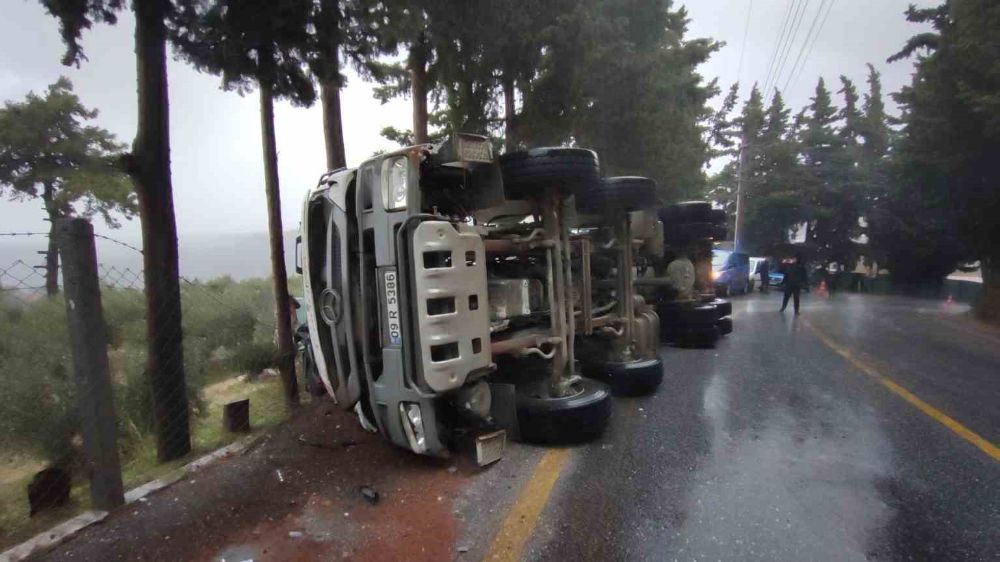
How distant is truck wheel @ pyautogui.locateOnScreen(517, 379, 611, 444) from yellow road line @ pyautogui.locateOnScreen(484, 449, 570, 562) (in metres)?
0.14

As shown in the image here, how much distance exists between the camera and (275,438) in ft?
14.3

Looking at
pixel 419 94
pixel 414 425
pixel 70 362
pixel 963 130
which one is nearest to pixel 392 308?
pixel 414 425

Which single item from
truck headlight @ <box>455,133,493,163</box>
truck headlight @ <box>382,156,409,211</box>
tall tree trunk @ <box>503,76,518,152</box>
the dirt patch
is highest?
tall tree trunk @ <box>503,76,518,152</box>

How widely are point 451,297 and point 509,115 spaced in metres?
7.64

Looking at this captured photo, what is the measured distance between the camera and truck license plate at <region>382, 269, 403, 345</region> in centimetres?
327

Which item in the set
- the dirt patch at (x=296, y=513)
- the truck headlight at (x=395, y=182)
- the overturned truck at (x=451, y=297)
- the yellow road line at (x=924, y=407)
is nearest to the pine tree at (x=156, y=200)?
the dirt patch at (x=296, y=513)

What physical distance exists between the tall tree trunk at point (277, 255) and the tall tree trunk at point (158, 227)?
4.01 feet

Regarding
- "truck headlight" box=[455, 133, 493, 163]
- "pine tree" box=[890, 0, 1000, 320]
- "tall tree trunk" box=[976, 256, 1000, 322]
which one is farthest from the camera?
"tall tree trunk" box=[976, 256, 1000, 322]

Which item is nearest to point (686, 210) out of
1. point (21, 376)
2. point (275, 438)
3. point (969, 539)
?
point (969, 539)

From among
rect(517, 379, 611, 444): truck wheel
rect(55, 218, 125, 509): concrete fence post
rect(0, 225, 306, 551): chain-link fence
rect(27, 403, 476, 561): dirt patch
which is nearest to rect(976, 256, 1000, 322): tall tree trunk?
rect(517, 379, 611, 444): truck wheel

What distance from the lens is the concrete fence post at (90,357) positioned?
2.99m

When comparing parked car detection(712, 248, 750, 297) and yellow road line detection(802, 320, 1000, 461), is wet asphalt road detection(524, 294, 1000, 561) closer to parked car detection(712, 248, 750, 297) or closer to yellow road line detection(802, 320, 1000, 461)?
yellow road line detection(802, 320, 1000, 461)

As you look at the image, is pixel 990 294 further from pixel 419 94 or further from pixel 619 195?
pixel 419 94

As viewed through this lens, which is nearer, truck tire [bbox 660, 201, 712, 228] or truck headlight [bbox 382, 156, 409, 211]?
truck headlight [bbox 382, 156, 409, 211]
